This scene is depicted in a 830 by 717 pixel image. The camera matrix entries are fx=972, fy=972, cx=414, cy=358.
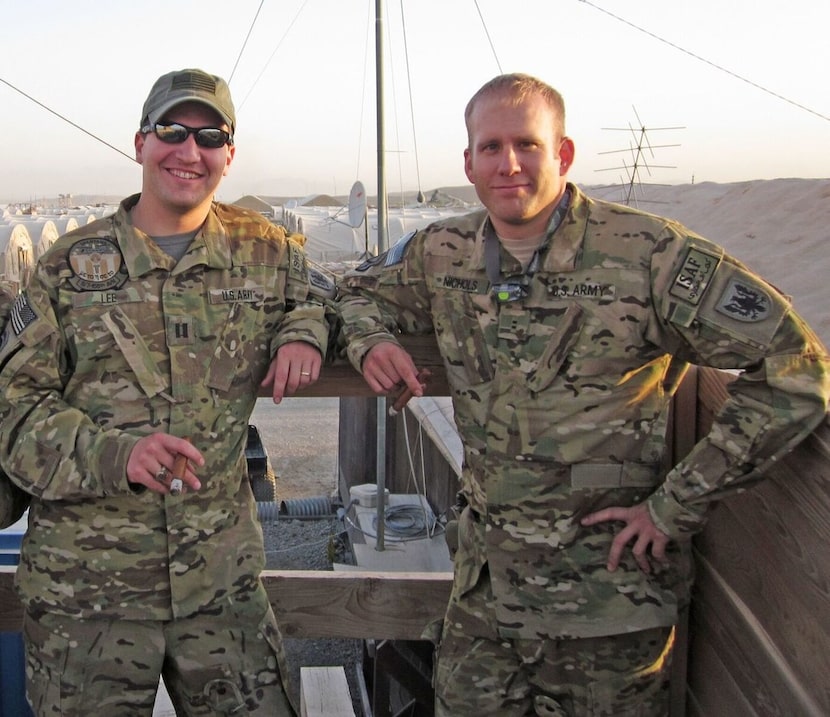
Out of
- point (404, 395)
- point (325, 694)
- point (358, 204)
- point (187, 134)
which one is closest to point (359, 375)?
point (404, 395)

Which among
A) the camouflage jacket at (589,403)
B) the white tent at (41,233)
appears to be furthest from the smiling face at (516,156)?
the white tent at (41,233)

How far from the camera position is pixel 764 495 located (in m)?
2.34

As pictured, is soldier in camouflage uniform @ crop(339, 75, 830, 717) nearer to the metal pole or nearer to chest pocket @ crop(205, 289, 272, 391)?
chest pocket @ crop(205, 289, 272, 391)

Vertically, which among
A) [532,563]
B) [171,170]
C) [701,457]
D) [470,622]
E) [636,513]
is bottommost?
[470,622]

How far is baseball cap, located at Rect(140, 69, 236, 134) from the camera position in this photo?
2.59m

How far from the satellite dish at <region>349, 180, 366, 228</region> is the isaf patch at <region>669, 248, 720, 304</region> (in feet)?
31.5

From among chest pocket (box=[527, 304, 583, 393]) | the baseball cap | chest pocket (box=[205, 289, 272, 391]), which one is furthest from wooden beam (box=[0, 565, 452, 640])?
the baseball cap

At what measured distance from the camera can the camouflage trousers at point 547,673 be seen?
2.45 m

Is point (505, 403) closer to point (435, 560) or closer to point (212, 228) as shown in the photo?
point (212, 228)

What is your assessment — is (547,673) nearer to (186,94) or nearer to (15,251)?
(186,94)

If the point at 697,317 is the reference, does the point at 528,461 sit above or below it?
below

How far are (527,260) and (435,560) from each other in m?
7.46

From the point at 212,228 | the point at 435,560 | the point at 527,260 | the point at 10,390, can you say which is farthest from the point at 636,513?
the point at 435,560

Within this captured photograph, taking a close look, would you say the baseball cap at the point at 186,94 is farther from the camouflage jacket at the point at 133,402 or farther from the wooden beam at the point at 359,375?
the wooden beam at the point at 359,375
